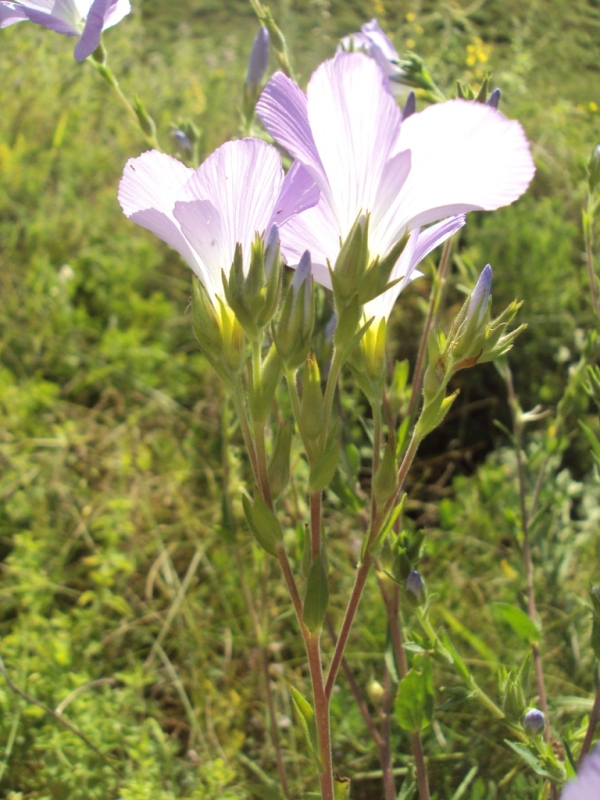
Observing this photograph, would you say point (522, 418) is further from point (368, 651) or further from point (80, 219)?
point (80, 219)

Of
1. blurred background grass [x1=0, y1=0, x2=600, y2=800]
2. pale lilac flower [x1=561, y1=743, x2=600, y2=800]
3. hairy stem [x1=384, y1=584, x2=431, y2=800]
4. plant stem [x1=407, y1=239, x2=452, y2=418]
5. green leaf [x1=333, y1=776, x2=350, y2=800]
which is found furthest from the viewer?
blurred background grass [x1=0, y1=0, x2=600, y2=800]

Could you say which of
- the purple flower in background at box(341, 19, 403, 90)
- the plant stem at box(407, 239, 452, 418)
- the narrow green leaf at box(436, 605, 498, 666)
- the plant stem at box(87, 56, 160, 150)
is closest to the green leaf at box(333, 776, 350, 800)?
the narrow green leaf at box(436, 605, 498, 666)

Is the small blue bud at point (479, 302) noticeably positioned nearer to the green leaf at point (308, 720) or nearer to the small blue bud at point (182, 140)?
the green leaf at point (308, 720)

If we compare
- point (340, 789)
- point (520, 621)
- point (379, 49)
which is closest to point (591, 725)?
point (520, 621)

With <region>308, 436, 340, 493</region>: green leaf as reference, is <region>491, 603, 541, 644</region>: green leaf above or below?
below

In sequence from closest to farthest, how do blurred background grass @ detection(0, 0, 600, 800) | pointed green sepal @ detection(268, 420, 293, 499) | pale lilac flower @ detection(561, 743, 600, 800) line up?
1. pale lilac flower @ detection(561, 743, 600, 800)
2. pointed green sepal @ detection(268, 420, 293, 499)
3. blurred background grass @ detection(0, 0, 600, 800)

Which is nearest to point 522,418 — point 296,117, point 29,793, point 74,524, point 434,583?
point 434,583

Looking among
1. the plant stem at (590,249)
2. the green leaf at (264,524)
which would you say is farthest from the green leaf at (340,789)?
the plant stem at (590,249)

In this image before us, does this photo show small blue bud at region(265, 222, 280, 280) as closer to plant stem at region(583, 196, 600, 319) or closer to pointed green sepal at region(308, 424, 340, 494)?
pointed green sepal at region(308, 424, 340, 494)
